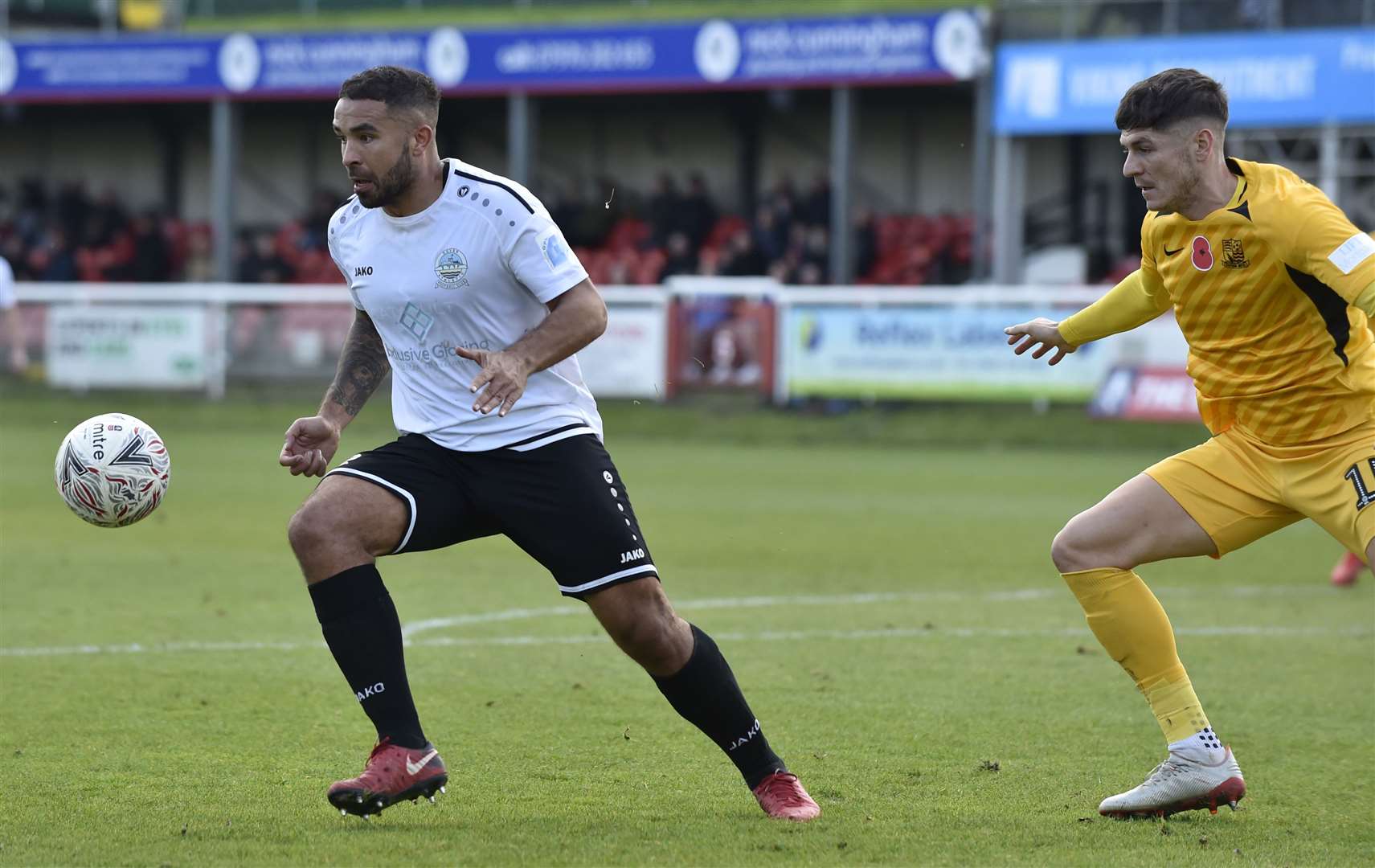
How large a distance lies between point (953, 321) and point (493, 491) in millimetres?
17208

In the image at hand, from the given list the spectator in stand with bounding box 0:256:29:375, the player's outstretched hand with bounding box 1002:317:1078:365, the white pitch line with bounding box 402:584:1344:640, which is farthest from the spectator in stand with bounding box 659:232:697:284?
the player's outstretched hand with bounding box 1002:317:1078:365

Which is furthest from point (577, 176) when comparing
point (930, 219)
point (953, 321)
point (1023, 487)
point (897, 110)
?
point (1023, 487)

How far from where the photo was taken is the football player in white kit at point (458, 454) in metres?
5.31

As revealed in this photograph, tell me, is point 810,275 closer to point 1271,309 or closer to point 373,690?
point 1271,309

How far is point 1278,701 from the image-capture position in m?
7.48

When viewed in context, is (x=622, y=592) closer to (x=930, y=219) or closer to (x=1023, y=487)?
(x=1023, y=487)

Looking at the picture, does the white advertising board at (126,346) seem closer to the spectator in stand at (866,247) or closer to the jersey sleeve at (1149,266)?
the spectator in stand at (866,247)

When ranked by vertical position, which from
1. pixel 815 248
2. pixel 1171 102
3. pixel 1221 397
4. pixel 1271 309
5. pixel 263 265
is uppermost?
pixel 1171 102

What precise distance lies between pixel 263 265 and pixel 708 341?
12067 mm

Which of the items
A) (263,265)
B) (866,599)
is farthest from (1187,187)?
(263,265)

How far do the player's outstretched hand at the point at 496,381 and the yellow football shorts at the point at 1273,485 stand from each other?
209 centimetres

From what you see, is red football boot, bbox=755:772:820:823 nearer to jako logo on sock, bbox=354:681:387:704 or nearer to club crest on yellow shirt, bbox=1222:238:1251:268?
jako logo on sock, bbox=354:681:387:704

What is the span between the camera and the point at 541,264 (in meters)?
5.35

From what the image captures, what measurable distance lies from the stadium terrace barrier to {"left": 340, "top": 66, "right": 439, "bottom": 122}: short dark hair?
1564 cm
